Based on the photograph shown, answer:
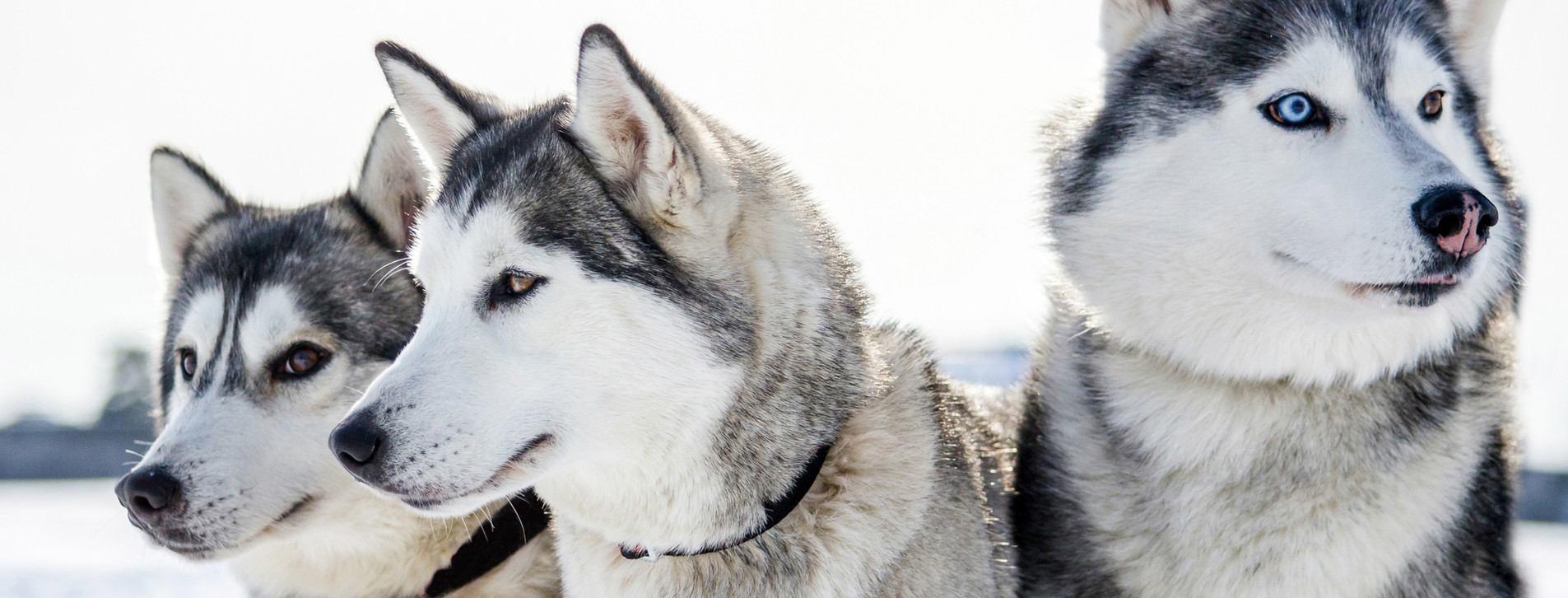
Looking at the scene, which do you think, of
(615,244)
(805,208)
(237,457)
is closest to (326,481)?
(237,457)

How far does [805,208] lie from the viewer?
2918mm

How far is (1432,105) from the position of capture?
293cm

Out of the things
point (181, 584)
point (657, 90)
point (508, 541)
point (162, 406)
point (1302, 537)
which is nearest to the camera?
point (657, 90)

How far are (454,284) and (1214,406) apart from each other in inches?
85.6

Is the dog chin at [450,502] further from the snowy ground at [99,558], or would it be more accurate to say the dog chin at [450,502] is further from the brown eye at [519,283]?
the snowy ground at [99,558]

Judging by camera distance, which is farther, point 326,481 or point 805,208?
point 326,481

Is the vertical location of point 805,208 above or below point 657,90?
below

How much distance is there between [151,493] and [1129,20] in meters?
3.35

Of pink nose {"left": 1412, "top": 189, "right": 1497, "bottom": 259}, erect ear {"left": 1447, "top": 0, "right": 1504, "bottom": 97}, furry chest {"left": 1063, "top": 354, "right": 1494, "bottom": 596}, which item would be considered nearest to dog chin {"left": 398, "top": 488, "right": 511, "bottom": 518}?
A: furry chest {"left": 1063, "top": 354, "right": 1494, "bottom": 596}

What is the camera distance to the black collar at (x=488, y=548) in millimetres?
3387

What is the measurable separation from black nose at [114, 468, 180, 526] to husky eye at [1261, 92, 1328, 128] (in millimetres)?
3300

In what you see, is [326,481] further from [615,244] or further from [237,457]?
[615,244]

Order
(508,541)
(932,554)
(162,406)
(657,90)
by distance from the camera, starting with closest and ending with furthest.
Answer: (657,90), (932,554), (508,541), (162,406)

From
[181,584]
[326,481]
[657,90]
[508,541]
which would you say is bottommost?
[181,584]
